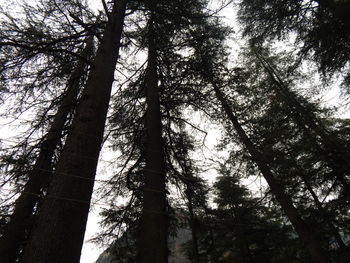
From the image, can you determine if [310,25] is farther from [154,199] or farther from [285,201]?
[154,199]

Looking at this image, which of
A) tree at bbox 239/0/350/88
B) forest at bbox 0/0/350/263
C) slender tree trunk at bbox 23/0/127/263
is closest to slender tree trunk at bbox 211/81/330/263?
forest at bbox 0/0/350/263

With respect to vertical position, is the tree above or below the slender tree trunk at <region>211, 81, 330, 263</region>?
above

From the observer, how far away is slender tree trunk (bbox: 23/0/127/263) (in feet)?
5.56

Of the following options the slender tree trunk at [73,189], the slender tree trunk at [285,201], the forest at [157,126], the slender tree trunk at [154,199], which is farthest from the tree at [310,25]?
the slender tree trunk at [73,189]

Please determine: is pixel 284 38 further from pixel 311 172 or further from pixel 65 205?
pixel 65 205

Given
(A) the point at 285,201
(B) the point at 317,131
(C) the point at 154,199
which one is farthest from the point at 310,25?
(C) the point at 154,199

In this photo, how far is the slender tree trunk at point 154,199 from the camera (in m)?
2.90

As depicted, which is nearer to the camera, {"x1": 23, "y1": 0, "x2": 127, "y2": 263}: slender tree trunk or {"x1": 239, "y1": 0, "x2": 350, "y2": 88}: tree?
{"x1": 23, "y1": 0, "x2": 127, "y2": 263}: slender tree trunk

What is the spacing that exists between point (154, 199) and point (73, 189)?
1.52m

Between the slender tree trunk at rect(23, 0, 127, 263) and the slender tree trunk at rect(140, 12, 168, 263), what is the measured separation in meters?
1.20

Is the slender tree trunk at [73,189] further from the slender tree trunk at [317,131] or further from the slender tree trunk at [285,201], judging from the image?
the slender tree trunk at [317,131]

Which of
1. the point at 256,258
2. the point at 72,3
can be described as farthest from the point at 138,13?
the point at 256,258

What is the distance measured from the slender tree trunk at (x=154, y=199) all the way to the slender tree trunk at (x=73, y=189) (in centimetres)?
120

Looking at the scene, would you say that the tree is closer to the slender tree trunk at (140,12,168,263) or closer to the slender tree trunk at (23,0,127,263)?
the slender tree trunk at (140,12,168,263)
